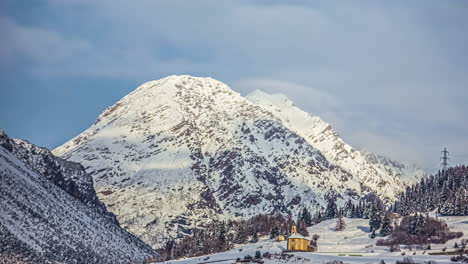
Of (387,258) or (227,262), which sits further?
(227,262)

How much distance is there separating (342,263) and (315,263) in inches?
369

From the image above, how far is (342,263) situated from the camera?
172875 millimetres

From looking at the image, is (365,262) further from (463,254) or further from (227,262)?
(227,262)

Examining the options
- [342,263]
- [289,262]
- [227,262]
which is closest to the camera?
[342,263]

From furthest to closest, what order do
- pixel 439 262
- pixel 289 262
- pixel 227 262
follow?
pixel 227 262, pixel 289 262, pixel 439 262

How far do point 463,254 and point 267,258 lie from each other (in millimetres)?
49694

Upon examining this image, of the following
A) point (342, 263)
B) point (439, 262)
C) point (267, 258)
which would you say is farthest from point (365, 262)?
point (267, 258)

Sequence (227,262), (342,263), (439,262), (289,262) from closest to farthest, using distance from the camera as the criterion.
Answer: (439,262), (342,263), (289,262), (227,262)

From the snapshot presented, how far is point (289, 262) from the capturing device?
187m

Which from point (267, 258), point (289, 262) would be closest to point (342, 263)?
point (289, 262)

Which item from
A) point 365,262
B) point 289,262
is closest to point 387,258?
point 365,262

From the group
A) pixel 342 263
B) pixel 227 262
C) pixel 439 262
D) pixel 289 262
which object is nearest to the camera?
pixel 439 262

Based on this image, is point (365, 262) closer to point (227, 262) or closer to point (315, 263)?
point (315, 263)

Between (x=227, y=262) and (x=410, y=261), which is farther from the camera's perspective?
(x=227, y=262)
